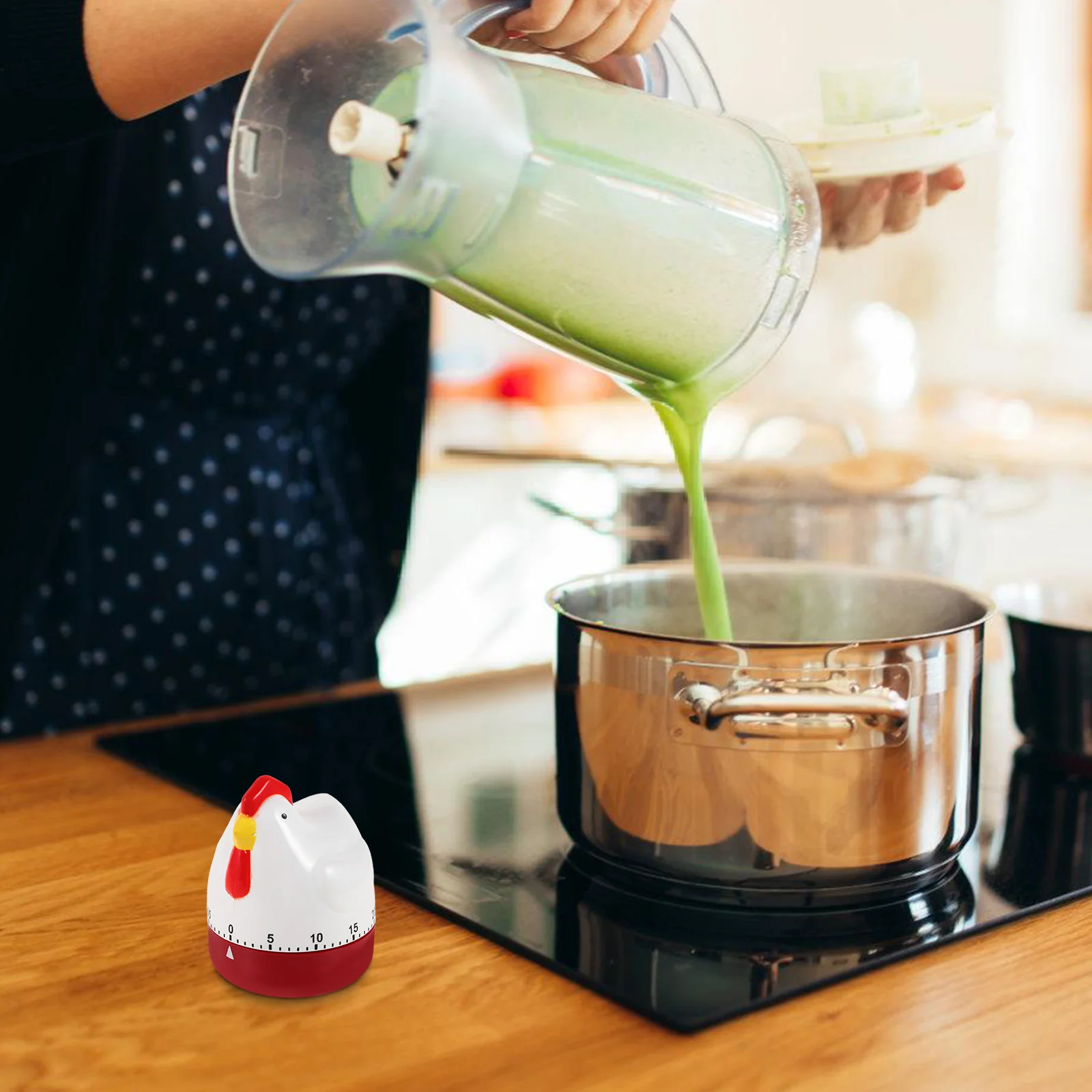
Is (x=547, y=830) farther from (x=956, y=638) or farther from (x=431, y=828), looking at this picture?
(x=956, y=638)

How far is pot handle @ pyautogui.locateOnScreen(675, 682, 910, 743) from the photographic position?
0.59 metres

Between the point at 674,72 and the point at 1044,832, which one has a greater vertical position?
the point at 674,72

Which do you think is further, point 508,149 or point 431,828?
point 431,828

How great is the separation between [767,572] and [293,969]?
412 mm

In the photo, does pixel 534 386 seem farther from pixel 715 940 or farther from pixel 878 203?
pixel 715 940

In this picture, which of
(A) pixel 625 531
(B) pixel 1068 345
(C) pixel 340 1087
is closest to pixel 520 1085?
(C) pixel 340 1087

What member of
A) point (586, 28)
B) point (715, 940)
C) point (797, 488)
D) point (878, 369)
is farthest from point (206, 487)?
point (878, 369)

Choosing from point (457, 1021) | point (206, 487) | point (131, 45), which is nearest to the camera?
point (457, 1021)

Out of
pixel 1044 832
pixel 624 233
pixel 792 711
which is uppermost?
pixel 624 233

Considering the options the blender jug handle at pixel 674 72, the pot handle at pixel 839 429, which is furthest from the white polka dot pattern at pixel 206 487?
the blender jug handle at pixel 674 72

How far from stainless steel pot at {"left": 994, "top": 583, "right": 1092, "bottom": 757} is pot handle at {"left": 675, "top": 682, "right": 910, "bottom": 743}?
0.31 m

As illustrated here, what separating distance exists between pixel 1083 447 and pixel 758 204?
2001 millimetres

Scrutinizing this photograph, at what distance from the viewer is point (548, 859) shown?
71 centimetres

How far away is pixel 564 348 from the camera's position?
67cm
